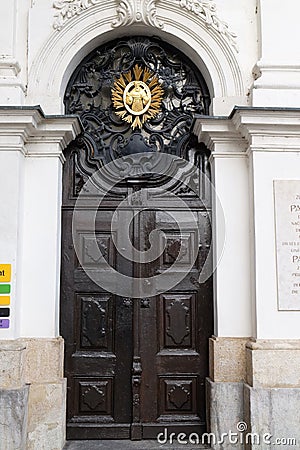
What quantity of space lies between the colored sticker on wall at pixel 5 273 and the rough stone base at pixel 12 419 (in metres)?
1.20

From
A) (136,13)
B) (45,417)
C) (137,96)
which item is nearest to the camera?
(45,417)

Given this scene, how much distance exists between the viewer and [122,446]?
22.7 ft

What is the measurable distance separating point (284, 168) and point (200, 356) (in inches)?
97.3

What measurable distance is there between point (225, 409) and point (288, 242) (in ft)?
6.65

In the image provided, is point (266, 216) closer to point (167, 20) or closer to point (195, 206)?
point (195, 206)

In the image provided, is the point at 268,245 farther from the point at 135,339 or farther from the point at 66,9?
the point at 66,9

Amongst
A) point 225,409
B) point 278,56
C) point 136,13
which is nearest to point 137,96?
point 136,13

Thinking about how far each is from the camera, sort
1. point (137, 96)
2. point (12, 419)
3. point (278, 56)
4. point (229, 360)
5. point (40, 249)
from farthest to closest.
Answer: point (137, 96)
point (278, 56)
point (40, 249)
point (229, 360)
point (12, 419)

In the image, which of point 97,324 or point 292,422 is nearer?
point 292,422

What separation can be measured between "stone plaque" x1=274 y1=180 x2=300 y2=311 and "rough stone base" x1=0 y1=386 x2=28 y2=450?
3.04 m

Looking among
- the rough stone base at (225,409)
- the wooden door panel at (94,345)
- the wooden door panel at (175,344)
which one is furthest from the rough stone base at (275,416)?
the wooden door panel at (94,345)

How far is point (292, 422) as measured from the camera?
644cm

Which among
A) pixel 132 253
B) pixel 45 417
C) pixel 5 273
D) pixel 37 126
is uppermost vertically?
pixel 37 126

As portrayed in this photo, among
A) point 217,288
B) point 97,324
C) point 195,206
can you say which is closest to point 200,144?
point 195,206
